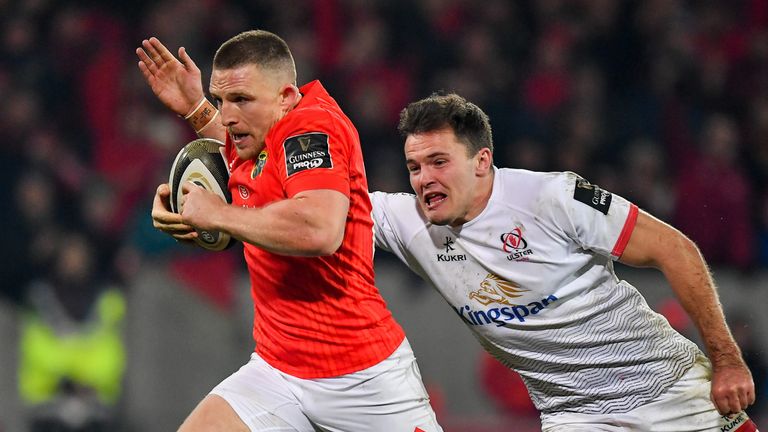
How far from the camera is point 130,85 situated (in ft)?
28.7

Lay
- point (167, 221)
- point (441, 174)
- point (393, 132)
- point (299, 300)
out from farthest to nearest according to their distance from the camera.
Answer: point (393, 132)
point (441, 174)
point (299, 300)
point (167, 221)

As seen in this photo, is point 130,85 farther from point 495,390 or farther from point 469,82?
point 495,390

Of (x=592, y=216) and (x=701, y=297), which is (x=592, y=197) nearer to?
(x=592, y=216)

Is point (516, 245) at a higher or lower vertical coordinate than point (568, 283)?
higher

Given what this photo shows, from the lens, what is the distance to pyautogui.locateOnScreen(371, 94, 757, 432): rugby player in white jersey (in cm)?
386

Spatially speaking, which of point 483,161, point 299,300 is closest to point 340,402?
point 299,300

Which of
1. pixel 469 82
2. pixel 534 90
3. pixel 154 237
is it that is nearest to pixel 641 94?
pixel 534 90

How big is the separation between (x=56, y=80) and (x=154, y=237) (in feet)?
6.00

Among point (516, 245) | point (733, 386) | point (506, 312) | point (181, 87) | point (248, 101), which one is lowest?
point (733, 386)

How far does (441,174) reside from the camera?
391 cm

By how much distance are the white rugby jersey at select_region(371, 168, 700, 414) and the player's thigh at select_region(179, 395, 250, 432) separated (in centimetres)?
93

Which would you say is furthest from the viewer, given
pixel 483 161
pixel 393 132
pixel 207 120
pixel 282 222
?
pixel 393 132

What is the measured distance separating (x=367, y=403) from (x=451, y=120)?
3.55 ft

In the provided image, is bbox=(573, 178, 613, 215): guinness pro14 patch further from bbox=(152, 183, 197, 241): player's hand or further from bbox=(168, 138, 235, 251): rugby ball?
bbox=(152, 183, 197, 241): player's hand
